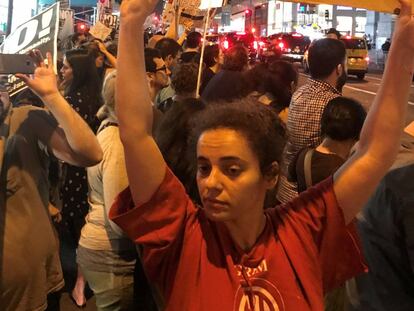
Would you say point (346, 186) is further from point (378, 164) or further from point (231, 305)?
point (231, 305)

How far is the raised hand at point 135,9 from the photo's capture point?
1.70m

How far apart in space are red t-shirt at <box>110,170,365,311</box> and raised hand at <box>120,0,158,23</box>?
1.53ft

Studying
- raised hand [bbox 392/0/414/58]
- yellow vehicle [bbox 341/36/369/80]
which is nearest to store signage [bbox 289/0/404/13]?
raised hand [bbox 392/0/414/58]

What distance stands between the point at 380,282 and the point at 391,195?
1.23ft

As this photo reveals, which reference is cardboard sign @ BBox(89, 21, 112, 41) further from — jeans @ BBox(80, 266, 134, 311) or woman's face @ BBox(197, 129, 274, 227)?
woman's face @ BBox(197, 129, 274, 227)

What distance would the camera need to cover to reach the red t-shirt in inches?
67.1

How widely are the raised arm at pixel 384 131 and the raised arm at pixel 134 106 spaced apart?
62cm

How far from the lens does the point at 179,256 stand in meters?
1.76

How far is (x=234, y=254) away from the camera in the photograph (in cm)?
178

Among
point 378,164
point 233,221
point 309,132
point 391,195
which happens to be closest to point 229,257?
point 233,221

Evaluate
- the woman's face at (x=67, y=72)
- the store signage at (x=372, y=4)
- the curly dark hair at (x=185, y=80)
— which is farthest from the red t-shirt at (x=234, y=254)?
the curly dark hair at (x=185, y=80)

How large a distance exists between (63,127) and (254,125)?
3.20ft

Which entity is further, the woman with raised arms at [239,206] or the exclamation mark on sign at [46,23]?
the exclamation mark on sign at [46,23]

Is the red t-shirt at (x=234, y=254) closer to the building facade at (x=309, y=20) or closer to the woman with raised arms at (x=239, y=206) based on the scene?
the woman with raised arms at (x=239, y=206)
